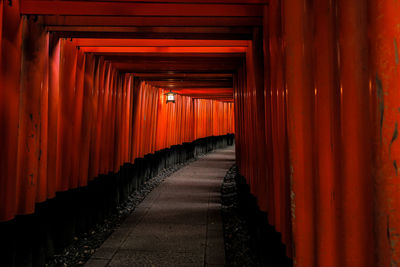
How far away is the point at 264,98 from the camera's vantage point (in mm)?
3607

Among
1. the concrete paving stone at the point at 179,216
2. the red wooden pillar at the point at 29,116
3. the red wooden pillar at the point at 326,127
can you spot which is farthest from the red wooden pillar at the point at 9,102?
the concrete paving stone at the point at 179,216

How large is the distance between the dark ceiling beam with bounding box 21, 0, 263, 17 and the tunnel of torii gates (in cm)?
1

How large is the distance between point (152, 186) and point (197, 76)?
4052mm

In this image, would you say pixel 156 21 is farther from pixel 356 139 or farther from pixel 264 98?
pixel 356 139

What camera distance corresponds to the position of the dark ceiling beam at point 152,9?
353cm

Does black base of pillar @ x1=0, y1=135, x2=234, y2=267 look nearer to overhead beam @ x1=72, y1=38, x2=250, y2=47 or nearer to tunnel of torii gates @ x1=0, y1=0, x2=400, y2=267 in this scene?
tunnel of torii gates @ x1=0, y1=0, x2=400, y2=267

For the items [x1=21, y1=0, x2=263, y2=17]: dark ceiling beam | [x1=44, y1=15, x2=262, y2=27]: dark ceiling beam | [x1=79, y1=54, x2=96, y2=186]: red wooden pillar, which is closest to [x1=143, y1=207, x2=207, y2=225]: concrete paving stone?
[x1=79, y1=54, x2=96, y2=186]: red wooden pillar

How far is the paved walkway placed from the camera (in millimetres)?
4402

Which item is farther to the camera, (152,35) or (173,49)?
(173,49)

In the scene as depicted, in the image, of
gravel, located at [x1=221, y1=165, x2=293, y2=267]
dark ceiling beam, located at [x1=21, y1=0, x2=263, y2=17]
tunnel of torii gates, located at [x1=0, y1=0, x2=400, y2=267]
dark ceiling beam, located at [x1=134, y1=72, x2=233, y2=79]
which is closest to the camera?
tunnel of torii gates, located at [x1=0, y1=0, x2=400, y2=267]

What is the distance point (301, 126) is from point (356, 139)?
0.53 m

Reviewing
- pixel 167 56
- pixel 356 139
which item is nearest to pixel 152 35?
pixel 167 56

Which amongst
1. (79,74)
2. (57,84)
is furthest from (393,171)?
(79,74)

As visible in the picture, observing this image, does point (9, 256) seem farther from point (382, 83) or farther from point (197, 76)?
point (197, 76)
